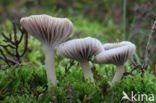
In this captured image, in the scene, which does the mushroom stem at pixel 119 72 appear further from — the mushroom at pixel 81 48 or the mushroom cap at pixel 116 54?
the mushroom at pixel 81 48

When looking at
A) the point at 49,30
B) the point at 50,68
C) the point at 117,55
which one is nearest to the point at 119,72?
the point at 117,55

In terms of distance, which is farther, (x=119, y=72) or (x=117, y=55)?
(x=119, y=72)

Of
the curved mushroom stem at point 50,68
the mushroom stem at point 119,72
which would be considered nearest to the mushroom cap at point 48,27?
the curved mushroom stem at point 50,68

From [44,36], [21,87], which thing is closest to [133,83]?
[44,36]

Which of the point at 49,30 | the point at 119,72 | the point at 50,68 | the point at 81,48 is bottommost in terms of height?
the point at 119,72

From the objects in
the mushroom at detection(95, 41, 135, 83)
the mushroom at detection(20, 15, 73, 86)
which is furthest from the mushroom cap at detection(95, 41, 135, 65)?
the mushroom at detection(20, 15, 73, 86)

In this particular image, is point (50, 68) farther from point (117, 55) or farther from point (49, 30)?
point (117, 55)
